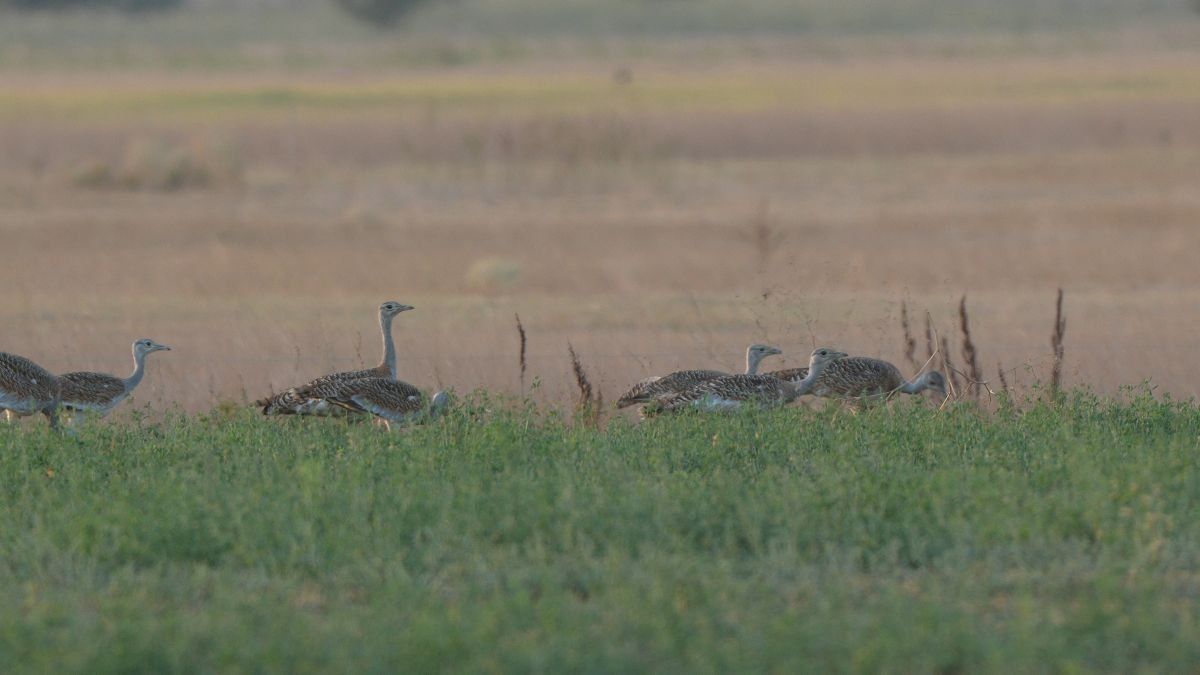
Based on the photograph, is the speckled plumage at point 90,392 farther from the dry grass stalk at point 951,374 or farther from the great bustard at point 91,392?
the dry grass stalk at point 951,374

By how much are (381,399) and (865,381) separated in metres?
2.92

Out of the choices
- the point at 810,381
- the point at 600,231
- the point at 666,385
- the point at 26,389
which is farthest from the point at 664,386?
the point at 600,231

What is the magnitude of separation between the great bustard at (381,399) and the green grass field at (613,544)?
1.29 ft

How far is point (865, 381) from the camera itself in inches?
470

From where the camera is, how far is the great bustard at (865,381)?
1182 centimetres

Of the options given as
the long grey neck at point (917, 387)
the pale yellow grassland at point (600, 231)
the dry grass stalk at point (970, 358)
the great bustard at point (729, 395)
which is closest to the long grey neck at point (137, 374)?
the pale yellow grassland at point (600, 231)

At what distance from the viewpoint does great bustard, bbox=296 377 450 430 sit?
10898 mm

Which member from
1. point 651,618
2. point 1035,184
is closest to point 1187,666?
point 651,618

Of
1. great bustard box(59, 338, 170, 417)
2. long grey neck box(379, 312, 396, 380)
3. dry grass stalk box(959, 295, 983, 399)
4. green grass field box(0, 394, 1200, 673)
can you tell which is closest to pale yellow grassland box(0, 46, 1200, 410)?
dry grass stalk box(959, 295, 983, 399)

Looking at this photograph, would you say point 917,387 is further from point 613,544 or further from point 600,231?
point 600,231

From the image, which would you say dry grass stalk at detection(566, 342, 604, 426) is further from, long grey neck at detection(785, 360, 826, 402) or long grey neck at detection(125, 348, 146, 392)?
long grey neck at detection(125, 348, 146, 392)

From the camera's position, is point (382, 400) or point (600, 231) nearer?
point (382, 400)

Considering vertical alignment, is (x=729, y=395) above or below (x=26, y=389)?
A: below

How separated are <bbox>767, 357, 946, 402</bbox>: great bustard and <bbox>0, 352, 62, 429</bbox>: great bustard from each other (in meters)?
4.07
